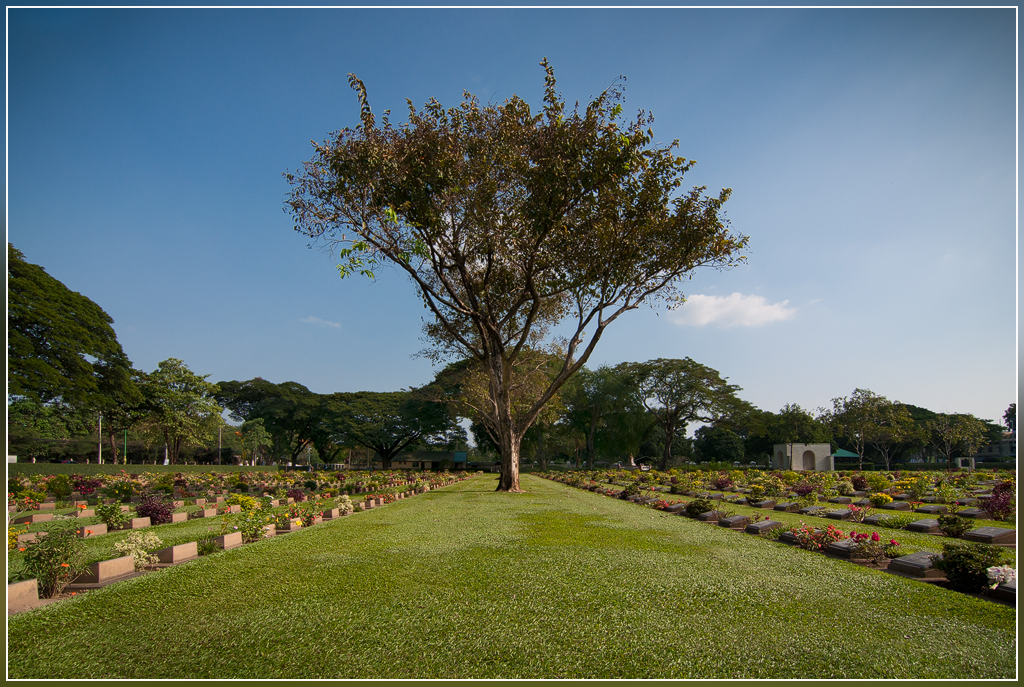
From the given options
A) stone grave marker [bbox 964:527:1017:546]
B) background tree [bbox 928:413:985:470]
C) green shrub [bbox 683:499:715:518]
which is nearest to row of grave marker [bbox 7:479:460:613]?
green shrub [bbox 683:499:715:518]

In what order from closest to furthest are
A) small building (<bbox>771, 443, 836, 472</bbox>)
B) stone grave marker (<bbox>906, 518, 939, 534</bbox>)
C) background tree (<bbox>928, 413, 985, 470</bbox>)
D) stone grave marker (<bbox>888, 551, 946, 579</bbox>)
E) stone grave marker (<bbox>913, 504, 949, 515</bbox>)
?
stone grave marker (<bbox>888, 551, 946, 579</bbox>) → stone grave marker (<bbox>906, 518, 939, 534</bbox>) → stone grave marker (<bbox>913, 504, 949, 515</bbox>) → background tree (<bbox>928, 413, 985, 470</bbox>) → small building (<bbox>771, 443, 836, 472</bbox>)

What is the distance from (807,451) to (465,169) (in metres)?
45.0

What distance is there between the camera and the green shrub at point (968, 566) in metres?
4.63

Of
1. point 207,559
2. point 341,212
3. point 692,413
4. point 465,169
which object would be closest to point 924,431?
point 692,413

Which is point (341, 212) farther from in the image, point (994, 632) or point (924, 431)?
point (924, 431)

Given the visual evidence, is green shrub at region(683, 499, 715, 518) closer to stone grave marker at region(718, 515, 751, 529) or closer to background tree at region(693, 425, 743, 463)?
stone grave marker at region(718, 515, 751, 529)

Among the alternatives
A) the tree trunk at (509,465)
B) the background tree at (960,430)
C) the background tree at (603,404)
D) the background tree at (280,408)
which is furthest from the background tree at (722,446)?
the tree trunk at (509,465)

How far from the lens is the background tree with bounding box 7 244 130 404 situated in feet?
78.2

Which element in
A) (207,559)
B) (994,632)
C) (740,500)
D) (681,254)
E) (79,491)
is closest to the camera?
A: (994,632)

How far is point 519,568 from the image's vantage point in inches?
215

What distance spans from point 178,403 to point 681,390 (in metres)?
40.9

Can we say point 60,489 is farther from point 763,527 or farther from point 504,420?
point 763,527

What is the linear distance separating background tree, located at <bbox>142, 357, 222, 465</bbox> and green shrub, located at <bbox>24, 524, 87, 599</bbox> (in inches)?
1580

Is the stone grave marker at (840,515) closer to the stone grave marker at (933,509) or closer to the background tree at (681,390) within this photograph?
the stone grave marker at (933,509)
